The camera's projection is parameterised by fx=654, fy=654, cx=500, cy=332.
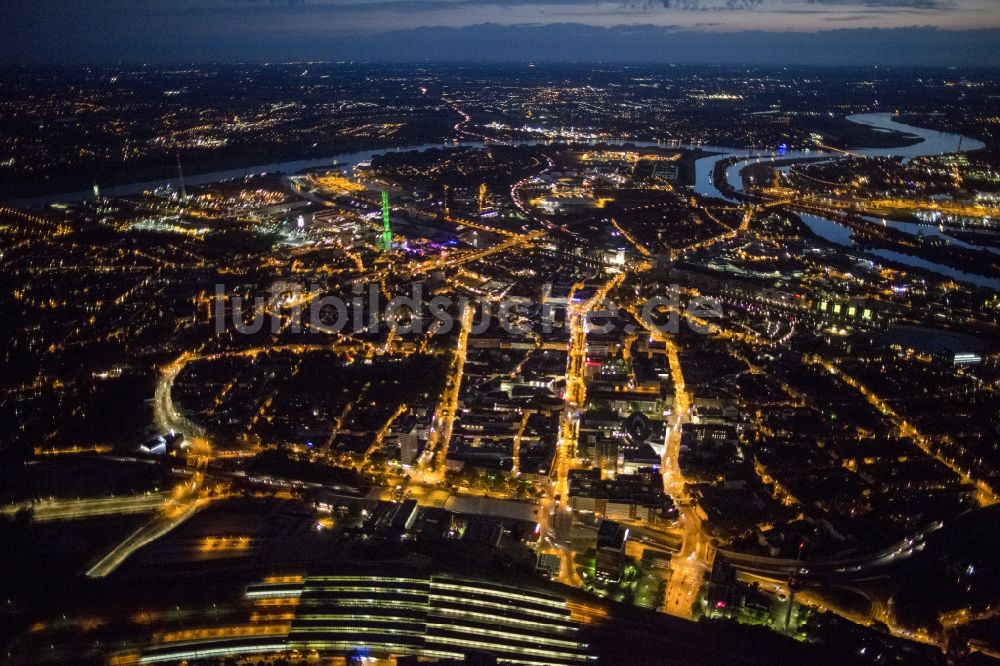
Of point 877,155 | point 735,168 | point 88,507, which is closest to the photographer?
point 88,507

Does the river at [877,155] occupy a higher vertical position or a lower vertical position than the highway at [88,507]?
higher

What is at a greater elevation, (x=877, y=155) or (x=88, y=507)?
(x=877, y=155)

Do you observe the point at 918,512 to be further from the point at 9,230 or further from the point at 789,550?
the point at 9,230

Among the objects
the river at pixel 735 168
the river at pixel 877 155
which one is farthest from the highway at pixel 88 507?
the river at pixel 735 168

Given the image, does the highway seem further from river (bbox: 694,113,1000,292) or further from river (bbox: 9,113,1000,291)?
river (bbox: 9,113,1000,291)

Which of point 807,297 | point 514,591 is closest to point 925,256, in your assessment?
point 807,297

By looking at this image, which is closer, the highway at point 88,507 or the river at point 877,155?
the highway at point 88,507

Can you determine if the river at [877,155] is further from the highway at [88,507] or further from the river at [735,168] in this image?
the highway at [88,507]

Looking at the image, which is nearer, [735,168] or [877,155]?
[735,168]

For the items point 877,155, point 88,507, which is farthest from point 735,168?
point 88,507

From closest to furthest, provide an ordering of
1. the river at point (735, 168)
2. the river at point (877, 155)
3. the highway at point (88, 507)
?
1. the highway at point (88, 507)
2. the river at point (877, 155)
3. the river at point (735, 168)

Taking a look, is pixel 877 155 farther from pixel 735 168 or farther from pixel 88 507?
pixel 88 507
